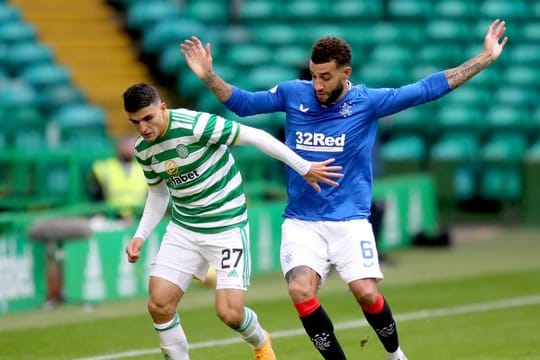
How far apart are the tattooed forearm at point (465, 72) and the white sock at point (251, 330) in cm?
195

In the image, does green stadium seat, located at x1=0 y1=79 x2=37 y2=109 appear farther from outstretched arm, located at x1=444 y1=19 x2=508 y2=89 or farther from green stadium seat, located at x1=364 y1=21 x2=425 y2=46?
outstretched arm, located at x1=444 y1=19 x2=508 y2=89

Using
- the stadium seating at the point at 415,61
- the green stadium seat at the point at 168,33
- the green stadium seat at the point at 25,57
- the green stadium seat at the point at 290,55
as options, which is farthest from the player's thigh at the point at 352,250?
the green stadium seat at the point at 168,33

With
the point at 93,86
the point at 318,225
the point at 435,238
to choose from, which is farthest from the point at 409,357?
the point at 93,86

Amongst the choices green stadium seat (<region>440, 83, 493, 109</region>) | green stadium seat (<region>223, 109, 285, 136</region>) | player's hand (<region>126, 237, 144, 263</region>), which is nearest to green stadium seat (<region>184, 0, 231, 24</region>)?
green stadium seat (<region>223, 109, 285, 136</region>)

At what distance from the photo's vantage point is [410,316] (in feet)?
37.6

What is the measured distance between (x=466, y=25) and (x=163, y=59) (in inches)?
197

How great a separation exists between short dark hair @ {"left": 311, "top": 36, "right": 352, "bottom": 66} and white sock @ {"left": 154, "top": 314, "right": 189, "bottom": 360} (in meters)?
1.87

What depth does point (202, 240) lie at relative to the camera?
26.7 ft

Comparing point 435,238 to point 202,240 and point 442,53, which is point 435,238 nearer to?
point 442,53

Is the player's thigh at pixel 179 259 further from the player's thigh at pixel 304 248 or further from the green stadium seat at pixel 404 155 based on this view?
the green stadium seat at pixel 404 155

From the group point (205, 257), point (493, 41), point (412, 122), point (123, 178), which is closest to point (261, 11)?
point (412, 122)

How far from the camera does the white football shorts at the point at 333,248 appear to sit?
26.7 ft

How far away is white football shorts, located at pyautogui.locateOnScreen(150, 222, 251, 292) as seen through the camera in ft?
26.5

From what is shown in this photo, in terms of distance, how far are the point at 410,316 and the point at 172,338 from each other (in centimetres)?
384
